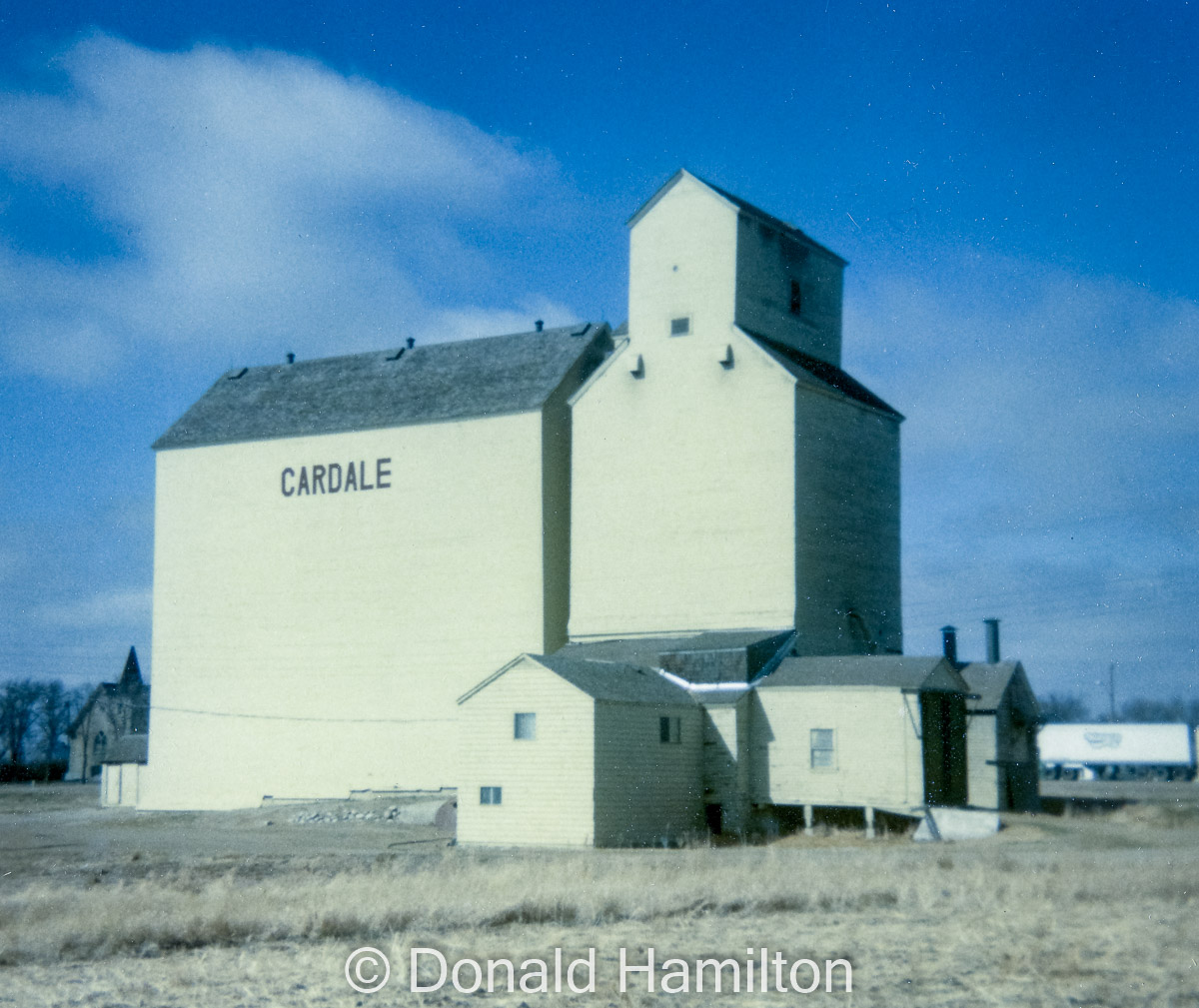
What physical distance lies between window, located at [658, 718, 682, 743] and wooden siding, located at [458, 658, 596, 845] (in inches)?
116

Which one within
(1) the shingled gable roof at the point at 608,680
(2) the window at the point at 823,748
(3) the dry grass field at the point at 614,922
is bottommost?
(3) the dry grass field at the point at 614,922

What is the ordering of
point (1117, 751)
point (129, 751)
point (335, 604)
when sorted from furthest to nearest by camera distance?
point (1117, 751) < point (129, 751) < point (335, 604)

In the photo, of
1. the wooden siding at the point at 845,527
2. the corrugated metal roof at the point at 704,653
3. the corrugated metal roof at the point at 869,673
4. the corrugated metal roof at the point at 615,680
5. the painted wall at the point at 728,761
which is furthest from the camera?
the wooden siding at the point at 845,527

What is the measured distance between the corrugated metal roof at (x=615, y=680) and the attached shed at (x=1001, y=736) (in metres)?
8.34

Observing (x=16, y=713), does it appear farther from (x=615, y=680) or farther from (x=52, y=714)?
(x=615, y=680)

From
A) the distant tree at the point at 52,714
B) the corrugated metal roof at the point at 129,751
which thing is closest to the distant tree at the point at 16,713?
the distant tree at the point at 52,714

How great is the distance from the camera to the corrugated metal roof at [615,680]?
3616 cm

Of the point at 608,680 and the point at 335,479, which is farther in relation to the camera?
the point at 335,479

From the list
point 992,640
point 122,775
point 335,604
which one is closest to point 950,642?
point 992,640

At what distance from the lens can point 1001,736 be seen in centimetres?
4078

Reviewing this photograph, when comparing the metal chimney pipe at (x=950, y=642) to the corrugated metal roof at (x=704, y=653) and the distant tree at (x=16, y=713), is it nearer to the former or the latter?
the corrugated metal roof at (x=704, y=653)

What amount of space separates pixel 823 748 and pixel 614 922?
20.3 m

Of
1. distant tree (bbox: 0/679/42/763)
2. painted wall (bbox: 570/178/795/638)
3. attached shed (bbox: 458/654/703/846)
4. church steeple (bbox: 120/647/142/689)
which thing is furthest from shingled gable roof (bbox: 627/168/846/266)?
distant tree (bbox: 0/679/42/763)

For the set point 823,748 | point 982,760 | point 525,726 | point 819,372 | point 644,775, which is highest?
point 819,372
